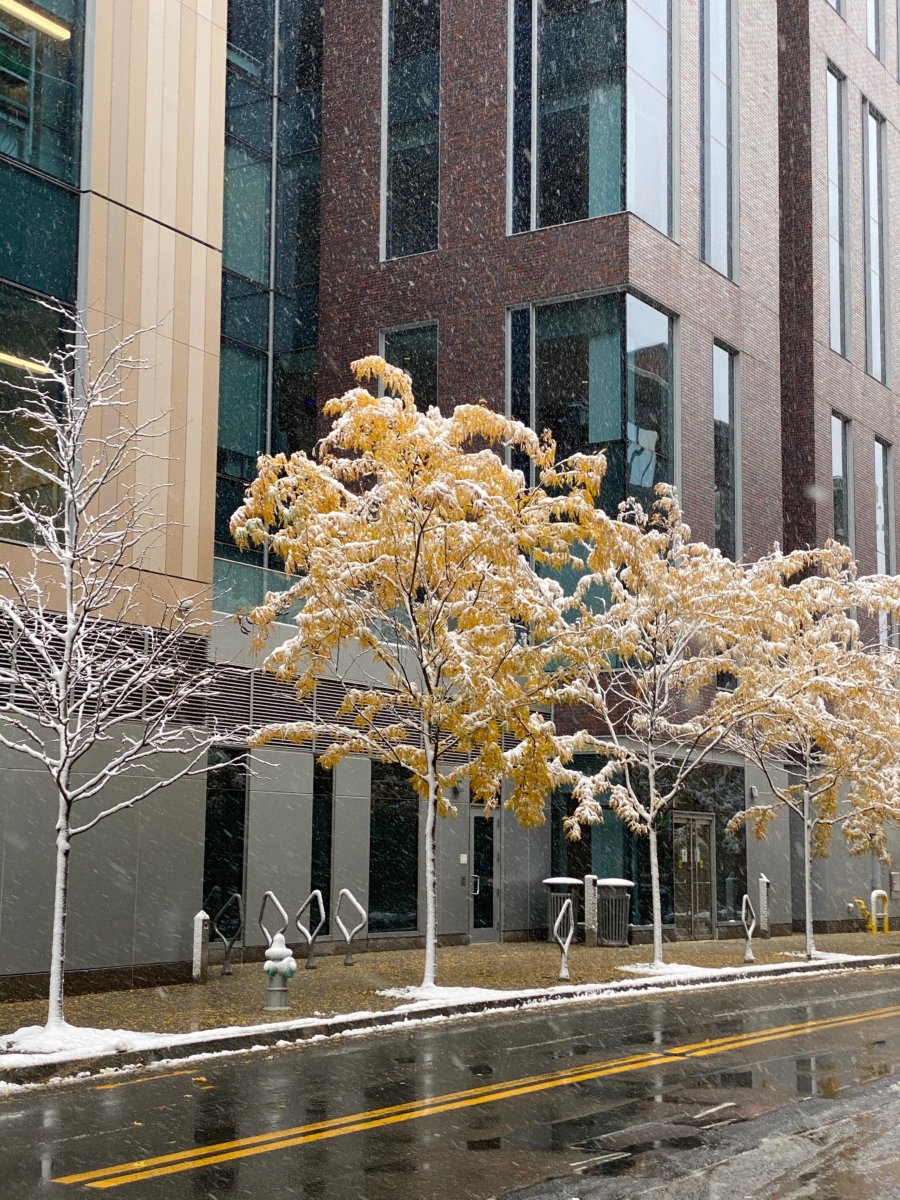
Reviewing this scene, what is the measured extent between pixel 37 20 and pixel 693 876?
20.9 metres

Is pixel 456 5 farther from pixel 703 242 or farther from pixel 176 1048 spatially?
pixel 176 1048

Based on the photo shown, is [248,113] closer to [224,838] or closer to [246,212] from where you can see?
[246,212]

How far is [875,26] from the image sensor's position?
43625mm

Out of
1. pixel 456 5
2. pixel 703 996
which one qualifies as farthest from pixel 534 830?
pixel 456 5

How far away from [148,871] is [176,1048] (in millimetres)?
5980

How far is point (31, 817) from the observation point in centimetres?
1681

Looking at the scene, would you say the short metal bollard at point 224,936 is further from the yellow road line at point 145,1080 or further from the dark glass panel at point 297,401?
the dark glass panel at point 297,401

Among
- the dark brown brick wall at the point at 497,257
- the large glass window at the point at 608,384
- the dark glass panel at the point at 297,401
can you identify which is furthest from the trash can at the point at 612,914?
the dark glass panel at the point at 297,401

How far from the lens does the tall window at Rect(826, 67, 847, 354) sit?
39312mm

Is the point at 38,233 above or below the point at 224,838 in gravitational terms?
above

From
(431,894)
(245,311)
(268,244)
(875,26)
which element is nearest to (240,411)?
(245,311)

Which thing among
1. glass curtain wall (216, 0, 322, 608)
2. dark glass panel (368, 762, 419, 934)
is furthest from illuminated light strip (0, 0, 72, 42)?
dark glass panel (368, 762, 419, 934)

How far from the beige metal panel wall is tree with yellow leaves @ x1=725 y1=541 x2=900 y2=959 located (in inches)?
367

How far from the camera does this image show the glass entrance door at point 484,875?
2731 cm
